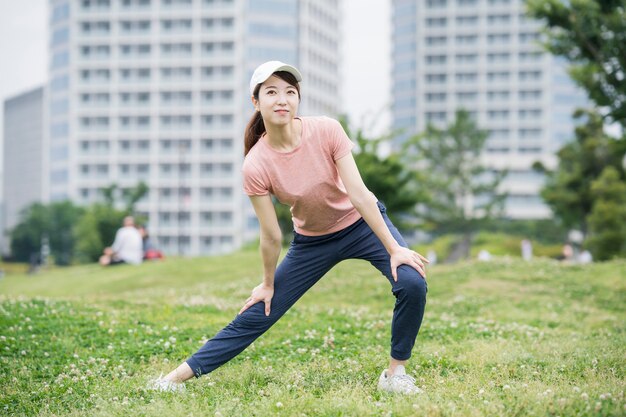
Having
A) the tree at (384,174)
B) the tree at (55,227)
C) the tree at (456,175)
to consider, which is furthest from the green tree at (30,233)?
the tree at (384,174)

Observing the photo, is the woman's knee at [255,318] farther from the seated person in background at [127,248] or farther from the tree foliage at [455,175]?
the tree foliage at [455,175]

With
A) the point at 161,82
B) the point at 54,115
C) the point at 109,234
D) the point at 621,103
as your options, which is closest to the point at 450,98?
the point at 161,82

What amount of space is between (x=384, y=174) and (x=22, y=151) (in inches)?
6928

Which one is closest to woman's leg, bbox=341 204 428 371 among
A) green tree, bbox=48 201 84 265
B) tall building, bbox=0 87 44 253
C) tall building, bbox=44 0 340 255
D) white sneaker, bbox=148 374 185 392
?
white sneaker, bbox=148 374 185 392

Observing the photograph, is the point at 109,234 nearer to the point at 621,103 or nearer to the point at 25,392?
the point at 621,103

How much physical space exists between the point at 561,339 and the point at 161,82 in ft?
354

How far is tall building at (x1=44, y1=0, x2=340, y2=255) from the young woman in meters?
98.9

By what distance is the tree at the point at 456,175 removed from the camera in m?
68.8

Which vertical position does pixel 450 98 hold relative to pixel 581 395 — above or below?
above

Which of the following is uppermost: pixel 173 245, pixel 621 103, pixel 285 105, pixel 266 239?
pixel 621 103

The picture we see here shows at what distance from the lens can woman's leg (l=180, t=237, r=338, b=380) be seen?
631 cm

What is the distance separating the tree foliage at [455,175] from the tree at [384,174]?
36.5 m

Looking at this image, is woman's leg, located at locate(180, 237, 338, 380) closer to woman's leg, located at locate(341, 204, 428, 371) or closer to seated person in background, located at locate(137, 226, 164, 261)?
woman's leg, located at locate(341, 204, 428, 371)

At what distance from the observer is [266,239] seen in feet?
20.4
